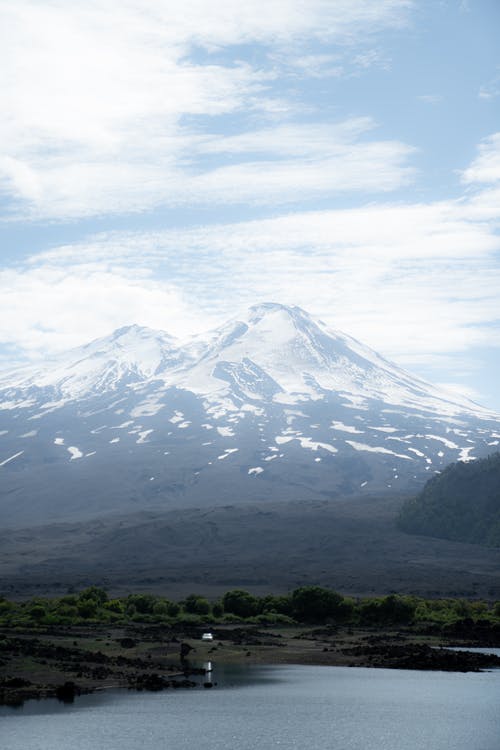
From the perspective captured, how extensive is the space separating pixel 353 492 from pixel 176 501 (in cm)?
3334

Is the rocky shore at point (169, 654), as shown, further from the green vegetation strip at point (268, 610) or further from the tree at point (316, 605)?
the tree at point (316, 605)

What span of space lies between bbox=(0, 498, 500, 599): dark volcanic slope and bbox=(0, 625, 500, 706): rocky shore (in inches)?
1288

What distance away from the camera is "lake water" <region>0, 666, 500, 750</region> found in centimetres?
3600

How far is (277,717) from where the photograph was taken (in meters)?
40.6

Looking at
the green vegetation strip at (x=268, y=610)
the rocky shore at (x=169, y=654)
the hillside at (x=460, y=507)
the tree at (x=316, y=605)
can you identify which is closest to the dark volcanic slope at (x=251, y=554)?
the hillside at (x=460, y=507)

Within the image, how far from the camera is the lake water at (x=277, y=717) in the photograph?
118 ft

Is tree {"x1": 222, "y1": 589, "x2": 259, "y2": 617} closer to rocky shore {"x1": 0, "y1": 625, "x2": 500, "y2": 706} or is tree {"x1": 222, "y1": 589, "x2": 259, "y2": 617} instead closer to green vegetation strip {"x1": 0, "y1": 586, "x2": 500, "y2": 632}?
green vegetation strip {"x1": 0, "y1": 586, "x2": 500, "y2": 632}

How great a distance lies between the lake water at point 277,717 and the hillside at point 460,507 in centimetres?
9795

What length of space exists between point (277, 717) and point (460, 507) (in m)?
114

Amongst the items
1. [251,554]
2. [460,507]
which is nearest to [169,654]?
[251,554]

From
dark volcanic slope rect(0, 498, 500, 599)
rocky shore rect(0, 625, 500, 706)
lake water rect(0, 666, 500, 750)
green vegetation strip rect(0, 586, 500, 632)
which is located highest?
dark volcanic slope rect(0, 498, 500, 599)

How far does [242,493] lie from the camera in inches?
7515

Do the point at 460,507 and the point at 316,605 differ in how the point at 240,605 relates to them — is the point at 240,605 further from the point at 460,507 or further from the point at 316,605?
the point at 460,507

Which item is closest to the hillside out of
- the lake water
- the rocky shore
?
the rocky shore
